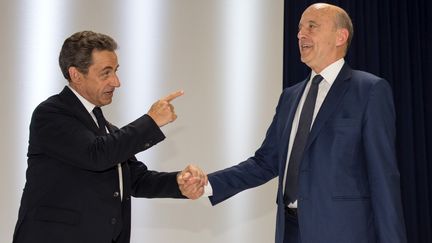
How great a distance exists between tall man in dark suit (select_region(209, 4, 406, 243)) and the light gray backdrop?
1.37 metres

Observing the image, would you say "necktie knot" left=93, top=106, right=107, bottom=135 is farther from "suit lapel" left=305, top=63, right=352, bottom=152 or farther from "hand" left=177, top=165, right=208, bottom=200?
"suit lapel" left=305, top=63, right=352, bottom=152

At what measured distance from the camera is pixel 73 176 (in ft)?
6.61

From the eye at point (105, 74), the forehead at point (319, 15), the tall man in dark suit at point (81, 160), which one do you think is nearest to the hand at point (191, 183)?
the tall man in dark suit at point (81, 160)

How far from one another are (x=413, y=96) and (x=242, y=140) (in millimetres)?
1228

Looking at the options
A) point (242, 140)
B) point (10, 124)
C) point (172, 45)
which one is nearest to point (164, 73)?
point (172, 45)

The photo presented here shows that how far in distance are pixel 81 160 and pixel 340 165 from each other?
88cm

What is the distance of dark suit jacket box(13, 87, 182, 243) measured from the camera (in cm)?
195

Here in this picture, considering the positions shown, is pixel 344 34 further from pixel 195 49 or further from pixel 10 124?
pixel 10 124

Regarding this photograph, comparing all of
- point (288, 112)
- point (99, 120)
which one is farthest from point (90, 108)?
point (288, 112)

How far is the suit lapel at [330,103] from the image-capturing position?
205 cm

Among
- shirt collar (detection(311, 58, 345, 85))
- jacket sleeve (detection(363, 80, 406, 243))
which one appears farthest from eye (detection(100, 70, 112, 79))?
jacket sleeve (detection(363, 80, 406, 243))

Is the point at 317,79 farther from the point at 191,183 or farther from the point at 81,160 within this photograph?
the point at 81,160

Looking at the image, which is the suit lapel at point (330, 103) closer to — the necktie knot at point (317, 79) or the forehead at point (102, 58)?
the necktie knot at point (317, 79)

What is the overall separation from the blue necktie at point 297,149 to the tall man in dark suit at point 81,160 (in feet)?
1.53
